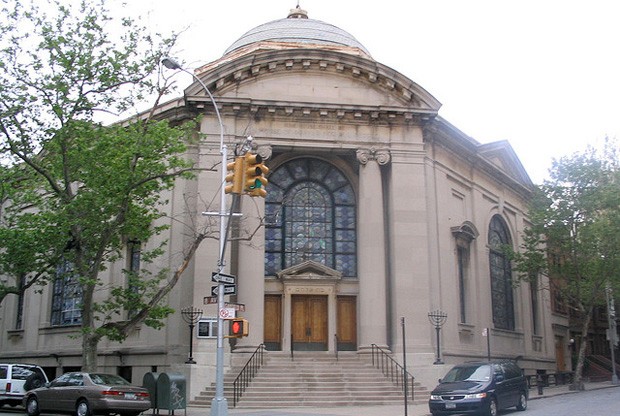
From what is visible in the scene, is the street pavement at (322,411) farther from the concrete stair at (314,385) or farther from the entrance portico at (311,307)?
the entrance portico at (311,307)

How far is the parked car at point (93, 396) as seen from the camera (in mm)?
19281

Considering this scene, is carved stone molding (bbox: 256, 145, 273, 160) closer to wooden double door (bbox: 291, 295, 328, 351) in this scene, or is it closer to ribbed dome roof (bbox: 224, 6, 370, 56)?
wooden double door (bbox: 291, 295, 328, 351)

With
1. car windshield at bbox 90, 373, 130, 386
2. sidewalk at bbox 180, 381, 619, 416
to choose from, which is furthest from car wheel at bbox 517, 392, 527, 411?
car windshield at bbox 90, 373, 130, 386

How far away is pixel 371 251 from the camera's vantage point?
1121 inches

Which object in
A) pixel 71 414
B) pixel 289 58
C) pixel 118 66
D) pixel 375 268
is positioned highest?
pixel 289 58

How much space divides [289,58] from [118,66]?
907cm

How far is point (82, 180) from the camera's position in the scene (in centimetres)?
2236

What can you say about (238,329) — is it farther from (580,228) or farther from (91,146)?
(580,228)

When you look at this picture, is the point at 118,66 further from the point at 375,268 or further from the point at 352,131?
the point at 375,268

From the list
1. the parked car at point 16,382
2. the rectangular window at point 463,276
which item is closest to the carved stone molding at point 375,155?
the rectangular window at point 463,276

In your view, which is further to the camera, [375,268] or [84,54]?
[375,268]

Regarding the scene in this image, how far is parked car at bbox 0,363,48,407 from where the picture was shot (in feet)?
78.9

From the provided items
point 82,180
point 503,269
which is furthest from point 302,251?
point 503,269

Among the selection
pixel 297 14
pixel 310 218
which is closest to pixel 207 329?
pixel 310 218
